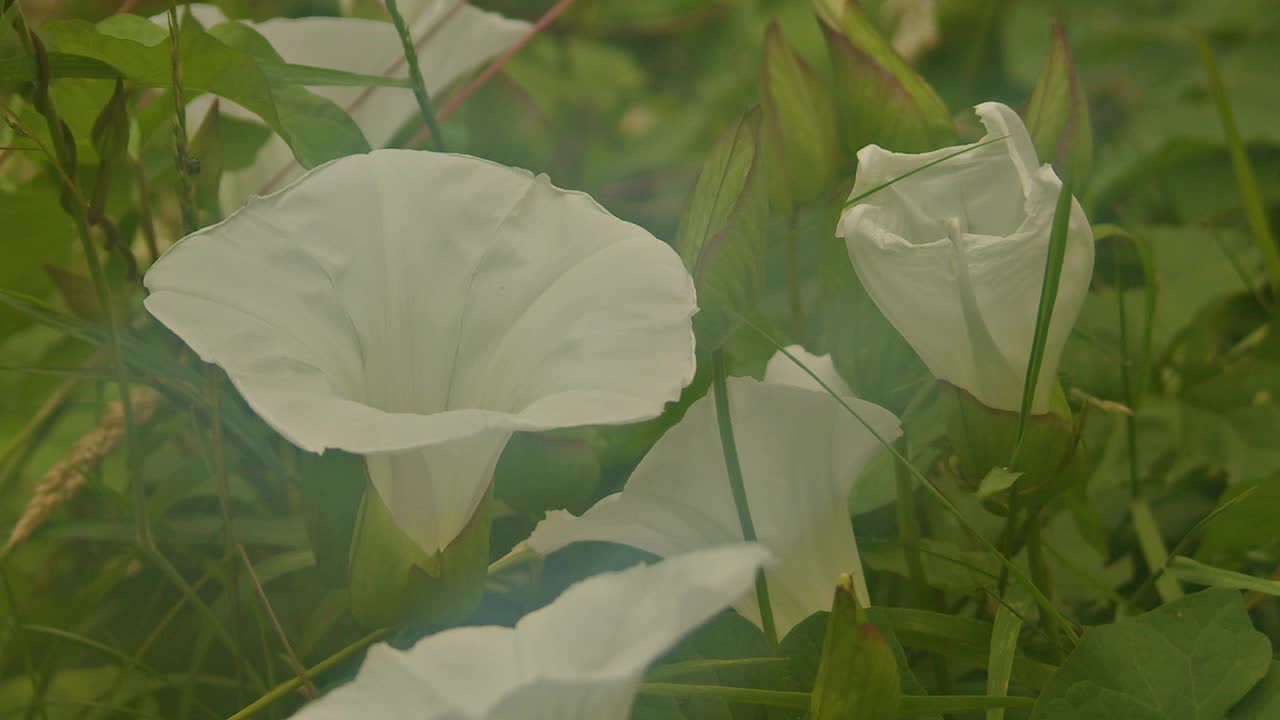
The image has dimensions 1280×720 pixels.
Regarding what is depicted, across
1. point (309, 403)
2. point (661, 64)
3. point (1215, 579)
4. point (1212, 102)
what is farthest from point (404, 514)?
point (661, 64)

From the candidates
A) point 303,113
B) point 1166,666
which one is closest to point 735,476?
point 1166,666

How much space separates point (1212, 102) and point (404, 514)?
1.04m

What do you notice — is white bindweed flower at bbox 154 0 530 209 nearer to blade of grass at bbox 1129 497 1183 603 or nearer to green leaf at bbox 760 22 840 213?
green leaf at bbox 760 22 840 213

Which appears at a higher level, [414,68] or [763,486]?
[414,68]

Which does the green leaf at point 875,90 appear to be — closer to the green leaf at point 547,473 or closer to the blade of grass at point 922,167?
the blade of grass at point 922,167

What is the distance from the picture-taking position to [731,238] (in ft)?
1.40

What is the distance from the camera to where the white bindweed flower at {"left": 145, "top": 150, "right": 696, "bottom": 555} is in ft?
1.20

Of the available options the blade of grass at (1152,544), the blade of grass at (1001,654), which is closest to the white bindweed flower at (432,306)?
the blade of grass at (1001,654)

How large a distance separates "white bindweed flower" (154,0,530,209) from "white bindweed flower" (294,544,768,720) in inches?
16.1

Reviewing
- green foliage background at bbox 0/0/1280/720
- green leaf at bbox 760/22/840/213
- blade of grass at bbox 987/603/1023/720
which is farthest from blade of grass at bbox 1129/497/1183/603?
green leaf at bbox 760/22/840/213

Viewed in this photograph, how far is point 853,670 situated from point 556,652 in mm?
91

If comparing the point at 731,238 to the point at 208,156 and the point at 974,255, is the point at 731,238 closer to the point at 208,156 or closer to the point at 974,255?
the point at 974,255

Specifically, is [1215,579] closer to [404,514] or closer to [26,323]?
[404,514]

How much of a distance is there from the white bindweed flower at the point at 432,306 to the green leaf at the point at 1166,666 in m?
0.18
